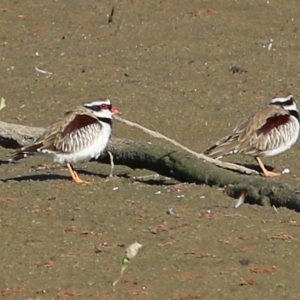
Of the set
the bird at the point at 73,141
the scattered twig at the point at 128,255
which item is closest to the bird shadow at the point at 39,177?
the bird at the point at 73,141

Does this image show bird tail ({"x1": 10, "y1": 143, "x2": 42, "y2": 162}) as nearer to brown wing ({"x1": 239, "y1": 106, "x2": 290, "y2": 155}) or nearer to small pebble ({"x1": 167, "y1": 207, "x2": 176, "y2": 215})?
small pebble ({"x1": 167, "y1": 207, "x2": 176, "y2": 215})

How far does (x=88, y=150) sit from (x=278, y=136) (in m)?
1.97

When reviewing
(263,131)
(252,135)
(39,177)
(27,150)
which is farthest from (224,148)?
(27,150)

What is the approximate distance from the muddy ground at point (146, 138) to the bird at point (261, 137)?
28 cm

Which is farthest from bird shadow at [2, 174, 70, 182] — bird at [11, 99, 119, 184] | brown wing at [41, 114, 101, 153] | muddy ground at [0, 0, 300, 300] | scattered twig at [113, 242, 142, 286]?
scattered twig at [113, 242, 142, 286]

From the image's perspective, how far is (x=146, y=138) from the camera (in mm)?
12258

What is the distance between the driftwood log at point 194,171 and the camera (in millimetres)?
9297

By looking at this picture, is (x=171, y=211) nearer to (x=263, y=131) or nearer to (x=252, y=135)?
(x=252, y=135)

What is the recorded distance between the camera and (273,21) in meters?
16.8

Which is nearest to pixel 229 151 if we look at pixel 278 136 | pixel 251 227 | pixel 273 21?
pixel 278 136

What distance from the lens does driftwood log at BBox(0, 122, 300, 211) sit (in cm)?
930

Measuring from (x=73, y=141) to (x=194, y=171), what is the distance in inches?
52.7

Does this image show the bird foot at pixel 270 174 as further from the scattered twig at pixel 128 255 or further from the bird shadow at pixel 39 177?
the scattered twig at pixel 128 255

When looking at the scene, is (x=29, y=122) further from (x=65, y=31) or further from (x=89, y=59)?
(x=65, y=31)
